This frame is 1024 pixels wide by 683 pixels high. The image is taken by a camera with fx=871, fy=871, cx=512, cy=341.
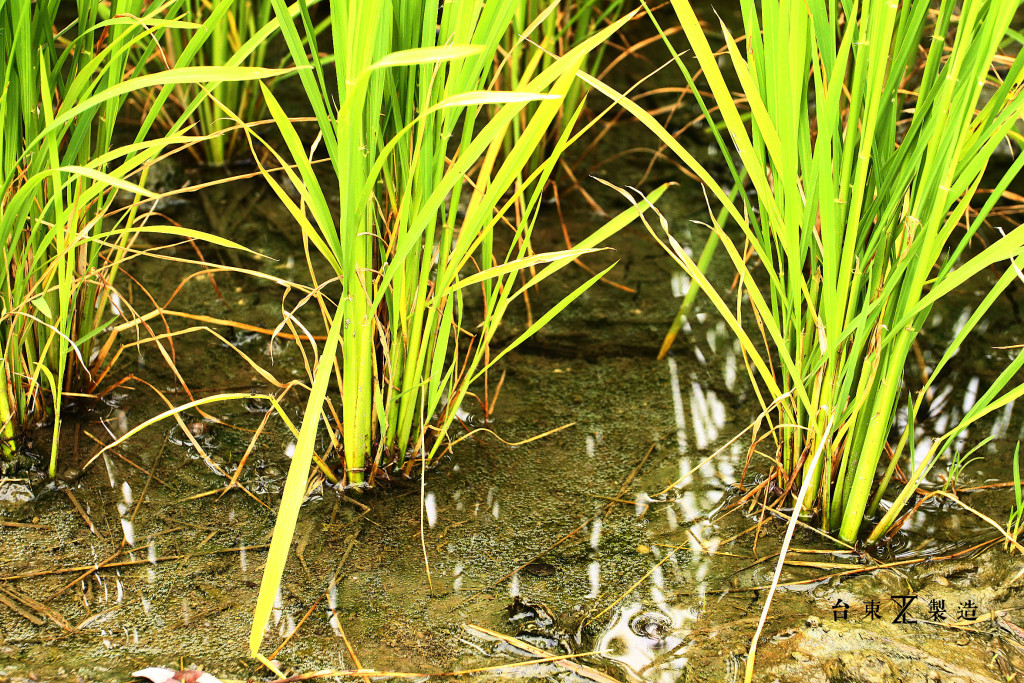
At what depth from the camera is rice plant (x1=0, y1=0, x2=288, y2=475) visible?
98cm

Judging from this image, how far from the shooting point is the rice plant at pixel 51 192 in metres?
0.98

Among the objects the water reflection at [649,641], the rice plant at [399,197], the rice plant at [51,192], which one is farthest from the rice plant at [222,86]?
the water reflection at [649,641]

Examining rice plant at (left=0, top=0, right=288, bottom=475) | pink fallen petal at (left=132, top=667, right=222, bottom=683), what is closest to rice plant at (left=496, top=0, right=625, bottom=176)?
→ rice plant at (left=0, top=0, right=288, bottom=475)

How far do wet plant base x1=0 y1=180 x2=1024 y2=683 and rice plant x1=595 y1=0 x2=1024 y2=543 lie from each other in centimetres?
13

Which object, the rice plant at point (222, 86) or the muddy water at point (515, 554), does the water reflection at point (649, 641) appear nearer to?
the muddy water at point (515, 554)

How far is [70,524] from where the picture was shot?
1.10 meters

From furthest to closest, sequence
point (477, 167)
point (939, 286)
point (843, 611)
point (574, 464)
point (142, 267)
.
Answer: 1. point (477, 167)
2. point (142, 267)
3. point (574, 464)
4. point (843, 611)
5. point (939, 286)

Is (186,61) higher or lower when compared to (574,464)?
higher

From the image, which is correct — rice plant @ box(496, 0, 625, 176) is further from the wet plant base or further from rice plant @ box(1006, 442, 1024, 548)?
rice plant @ box(1006, 442, 1024, 548)

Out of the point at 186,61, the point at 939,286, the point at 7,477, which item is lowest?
the point at 7,477

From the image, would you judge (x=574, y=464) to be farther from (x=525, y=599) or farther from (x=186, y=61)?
(x=186, y=61)

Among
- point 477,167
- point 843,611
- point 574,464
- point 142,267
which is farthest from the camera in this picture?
point 477,167

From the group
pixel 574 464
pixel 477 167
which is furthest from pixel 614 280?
pixel 574 464

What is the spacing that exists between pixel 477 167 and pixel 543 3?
33 cm
